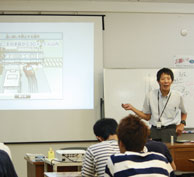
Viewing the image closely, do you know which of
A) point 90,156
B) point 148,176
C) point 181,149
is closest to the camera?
point 148,176

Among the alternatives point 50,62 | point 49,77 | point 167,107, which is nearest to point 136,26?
point 50,62

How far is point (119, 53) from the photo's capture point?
6.82 metres

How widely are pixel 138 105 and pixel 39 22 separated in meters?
2.11

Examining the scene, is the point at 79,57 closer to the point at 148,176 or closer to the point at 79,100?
the point at 79,100

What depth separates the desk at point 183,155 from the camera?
449 centimetres

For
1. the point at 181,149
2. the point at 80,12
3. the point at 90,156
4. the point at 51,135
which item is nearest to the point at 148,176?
the point at 90,156

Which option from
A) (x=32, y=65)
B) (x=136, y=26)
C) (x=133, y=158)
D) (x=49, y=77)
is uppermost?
(x=136, y=26)

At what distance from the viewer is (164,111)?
4672 mm

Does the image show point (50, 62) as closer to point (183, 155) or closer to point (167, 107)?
point (167, 107)

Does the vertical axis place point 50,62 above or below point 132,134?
above

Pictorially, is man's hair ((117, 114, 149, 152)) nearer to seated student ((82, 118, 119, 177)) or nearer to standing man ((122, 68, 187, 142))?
seated student ((82, 118, 119, 177))

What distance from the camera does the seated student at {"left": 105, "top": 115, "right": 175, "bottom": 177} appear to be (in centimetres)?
189

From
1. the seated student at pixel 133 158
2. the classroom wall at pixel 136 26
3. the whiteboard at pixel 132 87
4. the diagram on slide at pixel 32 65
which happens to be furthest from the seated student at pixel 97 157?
the classroom wall at pixel 136 26

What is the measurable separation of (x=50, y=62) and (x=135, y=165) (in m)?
4.86
